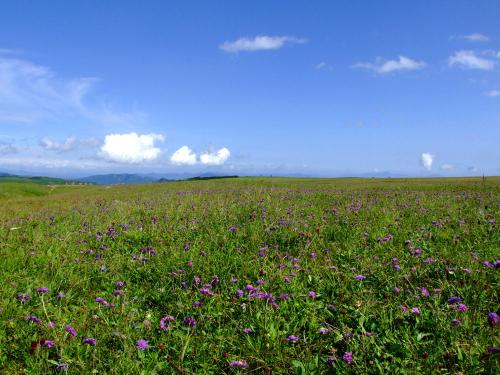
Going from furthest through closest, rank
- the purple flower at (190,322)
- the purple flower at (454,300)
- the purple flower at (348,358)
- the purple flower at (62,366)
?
the purple flower at (190,322)
the purple flower at (454,300)
the purple flower at (348,358)
the purple flower at (62,366)

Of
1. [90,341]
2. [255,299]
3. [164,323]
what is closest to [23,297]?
[90,341]

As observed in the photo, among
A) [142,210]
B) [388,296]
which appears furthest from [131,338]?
[142,210]

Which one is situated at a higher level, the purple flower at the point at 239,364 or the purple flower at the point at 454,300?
the purple flower at the point at 454,300

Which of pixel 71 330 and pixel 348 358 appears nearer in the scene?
pixel 348 358

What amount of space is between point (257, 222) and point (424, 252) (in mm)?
3855

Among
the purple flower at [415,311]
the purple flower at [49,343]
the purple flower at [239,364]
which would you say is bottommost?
the purple flower at [239,364]

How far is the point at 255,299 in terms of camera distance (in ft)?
14.5

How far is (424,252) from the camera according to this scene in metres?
6.02

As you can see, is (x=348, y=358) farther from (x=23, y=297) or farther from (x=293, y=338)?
(x=23, y=297)

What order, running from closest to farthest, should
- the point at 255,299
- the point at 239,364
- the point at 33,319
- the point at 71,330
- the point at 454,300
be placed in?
the point at 239,364, the point at 71,330, the point at 33,319, the point at 454,300, the point at 255,299

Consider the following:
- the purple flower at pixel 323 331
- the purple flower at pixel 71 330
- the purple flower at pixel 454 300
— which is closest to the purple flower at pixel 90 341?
the purple flower at pixel 71 330

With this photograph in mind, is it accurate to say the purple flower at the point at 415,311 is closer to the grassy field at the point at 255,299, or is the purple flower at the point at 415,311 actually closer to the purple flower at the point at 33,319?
the grassy field at the point at 255,299

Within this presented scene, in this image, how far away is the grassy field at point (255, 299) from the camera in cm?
337

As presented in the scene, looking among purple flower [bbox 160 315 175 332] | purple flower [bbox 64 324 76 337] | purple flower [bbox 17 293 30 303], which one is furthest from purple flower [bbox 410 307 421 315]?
purple flower [bbox 17 293 30 303]
